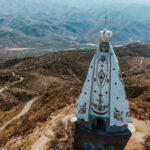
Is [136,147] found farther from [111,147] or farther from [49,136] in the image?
[49,136]

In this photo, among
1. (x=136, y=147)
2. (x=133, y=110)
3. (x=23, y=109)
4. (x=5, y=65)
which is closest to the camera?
(x=136, y=147)

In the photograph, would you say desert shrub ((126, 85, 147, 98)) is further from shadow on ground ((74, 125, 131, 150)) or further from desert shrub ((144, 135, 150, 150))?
shadow on ground ((74, 125, 131, 150))

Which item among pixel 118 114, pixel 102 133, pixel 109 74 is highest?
pixel 109 74

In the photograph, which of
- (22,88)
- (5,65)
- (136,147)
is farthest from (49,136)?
(5,65)

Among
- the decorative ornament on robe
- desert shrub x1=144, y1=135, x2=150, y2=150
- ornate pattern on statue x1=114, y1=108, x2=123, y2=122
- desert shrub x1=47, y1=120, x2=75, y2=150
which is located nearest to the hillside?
desert shrub x1=47, y1=120, x2=75, y2=150

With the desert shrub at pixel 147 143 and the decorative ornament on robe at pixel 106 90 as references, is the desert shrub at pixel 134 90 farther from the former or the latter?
the decorative ornament on robe at pixel 106 90

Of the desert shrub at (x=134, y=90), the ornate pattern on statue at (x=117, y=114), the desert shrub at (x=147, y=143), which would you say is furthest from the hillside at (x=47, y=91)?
the ornate pattern on statue at (x=117, y=114)

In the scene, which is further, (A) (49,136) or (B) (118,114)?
(A) (49,136)
